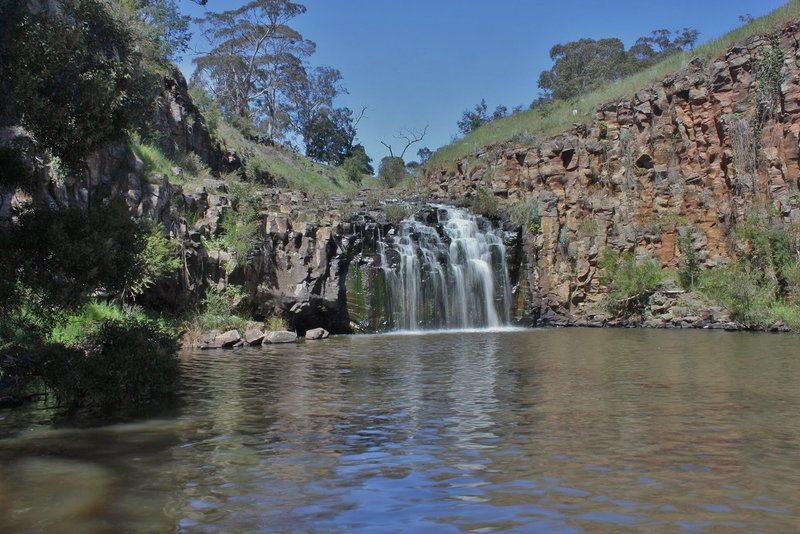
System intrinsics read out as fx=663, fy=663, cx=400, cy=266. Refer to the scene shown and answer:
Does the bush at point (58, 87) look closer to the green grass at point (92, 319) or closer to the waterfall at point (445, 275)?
the green grass at point (92, 319)

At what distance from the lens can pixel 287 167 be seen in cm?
4916

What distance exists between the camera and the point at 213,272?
24.0 metres

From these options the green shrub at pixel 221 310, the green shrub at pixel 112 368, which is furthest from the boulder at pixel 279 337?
the green shrub at pixel 112 368

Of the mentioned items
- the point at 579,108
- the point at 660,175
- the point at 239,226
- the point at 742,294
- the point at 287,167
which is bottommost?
the point at 742,294

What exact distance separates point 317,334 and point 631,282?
14819 mm

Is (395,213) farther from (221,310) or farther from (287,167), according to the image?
(287,167)

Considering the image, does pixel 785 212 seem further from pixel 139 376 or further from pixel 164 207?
pixel 139 376

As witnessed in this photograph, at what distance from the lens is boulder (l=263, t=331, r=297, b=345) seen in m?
22.9

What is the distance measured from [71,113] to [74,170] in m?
1.05

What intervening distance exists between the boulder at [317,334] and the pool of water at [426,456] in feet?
35.7

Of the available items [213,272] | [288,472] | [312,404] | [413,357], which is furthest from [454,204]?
[288,472]

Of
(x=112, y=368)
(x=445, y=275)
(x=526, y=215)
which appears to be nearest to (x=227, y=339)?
(x=112, y=368)

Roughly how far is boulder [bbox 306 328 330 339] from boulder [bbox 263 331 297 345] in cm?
117

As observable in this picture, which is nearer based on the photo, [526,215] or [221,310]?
[221,310]
